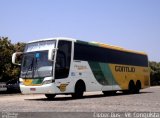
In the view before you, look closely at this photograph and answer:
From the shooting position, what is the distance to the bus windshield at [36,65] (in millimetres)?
20906

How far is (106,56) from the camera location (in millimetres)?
26484

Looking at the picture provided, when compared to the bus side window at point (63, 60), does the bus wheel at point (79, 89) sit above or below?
below

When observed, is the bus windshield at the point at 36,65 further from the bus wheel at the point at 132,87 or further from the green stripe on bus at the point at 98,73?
the bus wheel at the point at 132,87

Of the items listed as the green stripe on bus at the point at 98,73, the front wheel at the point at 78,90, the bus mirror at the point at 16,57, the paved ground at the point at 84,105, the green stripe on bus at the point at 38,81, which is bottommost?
the paved ground at the point at 84,105

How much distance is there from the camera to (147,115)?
13031mm

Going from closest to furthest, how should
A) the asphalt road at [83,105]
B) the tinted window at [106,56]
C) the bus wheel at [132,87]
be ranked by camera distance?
the asphalt road at [83,105] < the tinted window at [106,56] < the bus wheel at [132,87]

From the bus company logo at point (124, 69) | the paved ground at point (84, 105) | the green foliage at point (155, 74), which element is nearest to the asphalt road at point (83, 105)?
the paved ground at point (84, 105)

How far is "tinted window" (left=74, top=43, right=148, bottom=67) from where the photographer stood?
23.3 meters

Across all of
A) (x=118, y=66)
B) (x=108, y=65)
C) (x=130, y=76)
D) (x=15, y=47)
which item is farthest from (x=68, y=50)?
(x=15, y=47)

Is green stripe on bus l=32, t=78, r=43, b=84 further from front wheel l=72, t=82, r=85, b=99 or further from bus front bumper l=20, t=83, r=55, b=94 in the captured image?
front wheel l=72, t=82, r=85, b=99

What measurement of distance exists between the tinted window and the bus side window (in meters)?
0.75

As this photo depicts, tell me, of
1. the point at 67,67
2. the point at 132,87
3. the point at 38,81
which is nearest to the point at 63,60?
the point at 67,67

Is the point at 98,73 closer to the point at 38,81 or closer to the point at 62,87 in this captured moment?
the point at 62,87

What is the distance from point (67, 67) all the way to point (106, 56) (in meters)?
5.38
